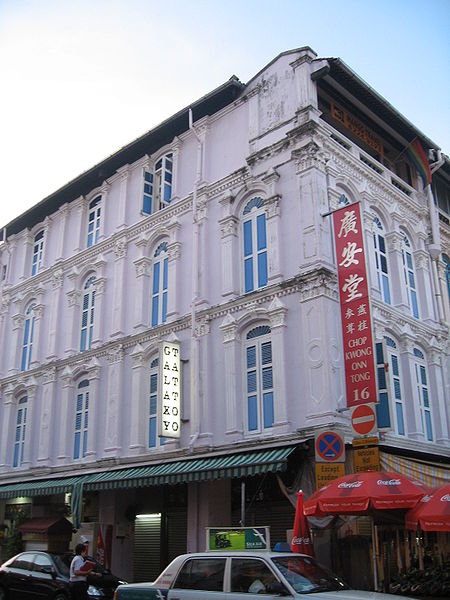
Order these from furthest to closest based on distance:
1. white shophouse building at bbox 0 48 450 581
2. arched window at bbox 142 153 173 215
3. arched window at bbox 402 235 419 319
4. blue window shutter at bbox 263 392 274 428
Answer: arched window at bbox 142 153 173 215 < arched window at bbox 402 235 419 319 < blue window shutter at bbox 263 392 274 428 < white shophouse building at bbox 0 48 450 581

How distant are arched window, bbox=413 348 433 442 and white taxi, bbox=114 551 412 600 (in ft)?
30.8

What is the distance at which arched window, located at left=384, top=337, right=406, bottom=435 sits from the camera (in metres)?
16.1

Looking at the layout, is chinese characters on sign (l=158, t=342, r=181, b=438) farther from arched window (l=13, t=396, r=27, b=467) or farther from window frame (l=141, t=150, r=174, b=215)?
arched window (l=13, t=396, r=27, b=467)

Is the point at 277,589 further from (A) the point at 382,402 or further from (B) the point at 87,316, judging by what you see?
(B) the point at 87,316

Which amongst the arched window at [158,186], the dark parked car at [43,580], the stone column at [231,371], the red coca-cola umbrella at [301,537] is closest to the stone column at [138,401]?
the stone column at [231,371]

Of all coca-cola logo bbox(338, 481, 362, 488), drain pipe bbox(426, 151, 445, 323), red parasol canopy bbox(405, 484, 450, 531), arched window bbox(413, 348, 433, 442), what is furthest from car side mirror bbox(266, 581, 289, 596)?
drain pipe bbox(426, 151, 445, 323)

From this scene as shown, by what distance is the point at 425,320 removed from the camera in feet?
61.6

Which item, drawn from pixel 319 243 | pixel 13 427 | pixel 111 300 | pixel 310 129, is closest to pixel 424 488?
pixel 319 243

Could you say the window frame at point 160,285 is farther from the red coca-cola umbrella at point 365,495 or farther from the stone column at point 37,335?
the red coca-cola umbrella at point 365,495

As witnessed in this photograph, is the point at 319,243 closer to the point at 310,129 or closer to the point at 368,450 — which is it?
the point at 310,129

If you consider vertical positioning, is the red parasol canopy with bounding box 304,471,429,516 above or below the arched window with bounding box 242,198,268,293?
below

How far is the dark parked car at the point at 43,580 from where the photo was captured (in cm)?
→ 1261

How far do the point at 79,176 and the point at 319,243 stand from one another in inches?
452

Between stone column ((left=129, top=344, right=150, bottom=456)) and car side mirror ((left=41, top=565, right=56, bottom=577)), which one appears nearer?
car side mirror ((left=41, top=565, right=56, bottom=577))
